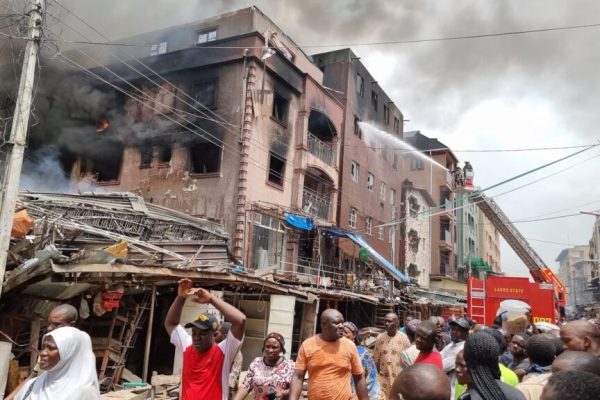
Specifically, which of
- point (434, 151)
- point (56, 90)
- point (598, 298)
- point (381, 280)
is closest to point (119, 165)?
point (56, 90)

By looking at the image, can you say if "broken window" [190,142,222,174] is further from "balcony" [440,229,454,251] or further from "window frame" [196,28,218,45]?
"balcony" [440,229,454,251]

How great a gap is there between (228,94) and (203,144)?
227cm

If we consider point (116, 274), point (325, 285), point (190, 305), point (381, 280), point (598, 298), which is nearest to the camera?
point (116, 274)

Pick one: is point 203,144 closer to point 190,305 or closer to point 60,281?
point 190,305

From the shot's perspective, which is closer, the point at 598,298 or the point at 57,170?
the point at 57,170

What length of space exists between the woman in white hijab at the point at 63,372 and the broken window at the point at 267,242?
49.7ft

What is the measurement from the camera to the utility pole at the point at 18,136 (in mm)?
8031

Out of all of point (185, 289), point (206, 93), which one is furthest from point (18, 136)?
point (206, 93)

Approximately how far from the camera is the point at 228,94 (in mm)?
19312

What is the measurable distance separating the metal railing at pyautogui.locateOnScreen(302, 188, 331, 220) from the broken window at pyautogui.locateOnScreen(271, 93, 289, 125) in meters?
3.45

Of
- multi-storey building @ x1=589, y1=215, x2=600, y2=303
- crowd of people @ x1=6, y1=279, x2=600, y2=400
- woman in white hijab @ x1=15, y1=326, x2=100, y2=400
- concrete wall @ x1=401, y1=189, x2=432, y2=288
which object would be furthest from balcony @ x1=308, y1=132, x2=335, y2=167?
multi-storey building @ x1=589, y1=215, x2=600, y2=303

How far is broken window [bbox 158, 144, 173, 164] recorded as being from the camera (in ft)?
66.1

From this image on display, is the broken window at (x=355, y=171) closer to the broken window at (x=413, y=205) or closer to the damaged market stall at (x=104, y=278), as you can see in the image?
the broken window at (x=413, y=205)

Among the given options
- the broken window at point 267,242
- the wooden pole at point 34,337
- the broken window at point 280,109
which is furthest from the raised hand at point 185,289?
the broken window at point 280,109
